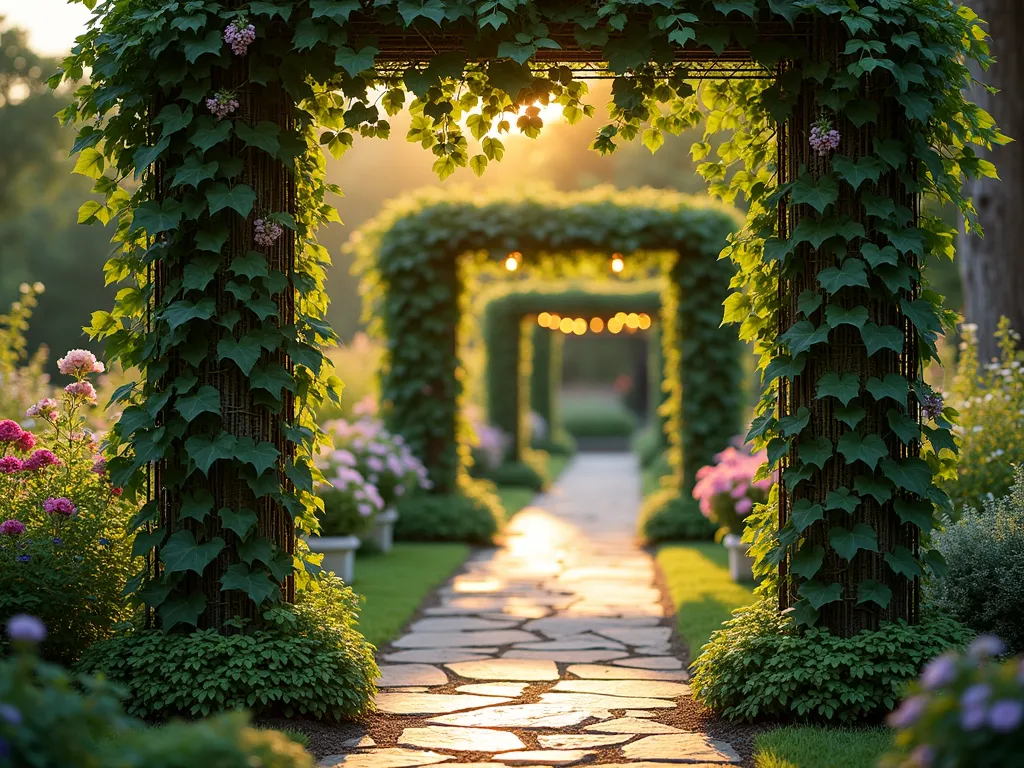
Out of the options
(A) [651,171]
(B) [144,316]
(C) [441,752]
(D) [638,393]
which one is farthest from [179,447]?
(D) [638,393]

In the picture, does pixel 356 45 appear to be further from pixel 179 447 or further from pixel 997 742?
pixel 997 742

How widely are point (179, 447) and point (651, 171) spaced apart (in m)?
28.9

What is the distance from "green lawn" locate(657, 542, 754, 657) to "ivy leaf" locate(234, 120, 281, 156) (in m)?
3.31

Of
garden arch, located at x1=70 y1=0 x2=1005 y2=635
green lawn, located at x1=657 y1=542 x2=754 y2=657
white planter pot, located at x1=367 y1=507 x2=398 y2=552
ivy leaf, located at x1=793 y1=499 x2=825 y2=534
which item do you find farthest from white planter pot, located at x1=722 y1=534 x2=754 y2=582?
ivy leaf, located at x1=793 y1=499 x2=825 y2=534

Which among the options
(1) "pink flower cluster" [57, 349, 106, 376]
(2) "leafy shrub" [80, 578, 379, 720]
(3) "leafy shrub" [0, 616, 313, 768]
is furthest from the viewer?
(1) "pink flower cluster" [57, 349, 106, 376]

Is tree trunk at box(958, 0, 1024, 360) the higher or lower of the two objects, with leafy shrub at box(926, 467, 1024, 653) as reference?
higher

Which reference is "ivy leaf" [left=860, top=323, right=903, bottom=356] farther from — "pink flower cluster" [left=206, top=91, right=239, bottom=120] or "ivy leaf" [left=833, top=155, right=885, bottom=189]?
"pink flower cluster" [left=206, top=91, right=239, bottom=120]

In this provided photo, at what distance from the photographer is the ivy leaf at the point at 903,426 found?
182 inches

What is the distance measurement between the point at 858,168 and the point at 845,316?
61 centimetres

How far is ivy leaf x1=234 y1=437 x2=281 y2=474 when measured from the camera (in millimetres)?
4594

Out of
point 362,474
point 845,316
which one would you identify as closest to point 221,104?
point 845,316

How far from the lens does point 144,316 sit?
4840 millimetres

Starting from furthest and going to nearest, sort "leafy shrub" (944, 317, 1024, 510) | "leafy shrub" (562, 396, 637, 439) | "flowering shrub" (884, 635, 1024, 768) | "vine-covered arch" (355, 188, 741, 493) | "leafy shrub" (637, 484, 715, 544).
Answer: "leafy shrub" (562, 396, 637, 439) → "vine-covered arch" (355, 188, 741, 493) → "leafy shrub" (637, 484, 715, 544) → "leafy shrub" (944, 317, 1024, 510) → "flowering shrub" (884, 635, 1024, 768)

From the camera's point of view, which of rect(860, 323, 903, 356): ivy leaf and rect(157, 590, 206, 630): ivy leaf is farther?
rect(157, 590, 206, 630): ivy leaf
